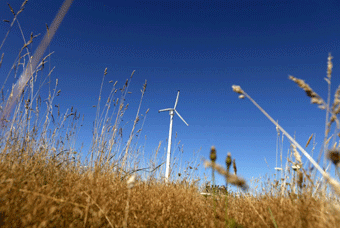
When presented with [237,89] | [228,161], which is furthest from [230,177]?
[237,89]

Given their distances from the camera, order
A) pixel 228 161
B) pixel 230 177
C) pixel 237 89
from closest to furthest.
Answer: pixel 230 177 < pixel 237 89 < pixel 228 161

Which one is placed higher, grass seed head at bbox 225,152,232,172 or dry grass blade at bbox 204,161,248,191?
grass seed head at bbox 225,152,232,172

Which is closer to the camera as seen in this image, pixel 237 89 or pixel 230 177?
pixel 230 177

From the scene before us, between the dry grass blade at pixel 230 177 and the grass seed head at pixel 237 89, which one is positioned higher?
the grass seed head at pixel 237 89

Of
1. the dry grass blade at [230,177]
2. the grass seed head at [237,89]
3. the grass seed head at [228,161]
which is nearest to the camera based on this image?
the dry grass blade at [230,177]

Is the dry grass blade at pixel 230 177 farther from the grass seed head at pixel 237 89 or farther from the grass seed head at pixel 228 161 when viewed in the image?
the grass seed head at pixel 237 89

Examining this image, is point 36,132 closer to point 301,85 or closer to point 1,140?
point 1,140

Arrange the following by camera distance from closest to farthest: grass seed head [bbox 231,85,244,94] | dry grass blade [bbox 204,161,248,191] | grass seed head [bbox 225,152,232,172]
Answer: dry grass blade [bbox 204,161,248,191], grass seed head [bbox 231,85,244,94], grass seed head [bbox 225,152,232,172]

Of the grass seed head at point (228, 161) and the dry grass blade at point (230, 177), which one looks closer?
the dry grass blade at point (230, 177)

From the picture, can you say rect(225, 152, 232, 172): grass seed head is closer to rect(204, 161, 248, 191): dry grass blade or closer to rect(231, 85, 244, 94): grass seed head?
rect(204, 161, 248, 191): dry grass blade

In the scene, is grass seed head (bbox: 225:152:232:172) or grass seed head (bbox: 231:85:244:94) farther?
grass seed head (bbox: 225:152:232:172)

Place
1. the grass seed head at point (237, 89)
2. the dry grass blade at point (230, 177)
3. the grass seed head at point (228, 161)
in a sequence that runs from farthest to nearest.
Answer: the grass seed head at point (228, 161), the grass seed head at point (237, 89), the dry grass blade at point (230, 177)

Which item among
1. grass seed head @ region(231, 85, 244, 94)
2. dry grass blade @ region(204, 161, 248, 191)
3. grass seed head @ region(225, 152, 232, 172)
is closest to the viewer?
dry grass blade @ region(204, 161, 248, 191)

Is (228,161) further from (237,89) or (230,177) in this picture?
(237,89)
